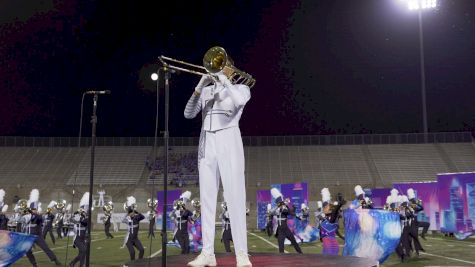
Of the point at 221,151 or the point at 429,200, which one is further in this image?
the point at 429,200

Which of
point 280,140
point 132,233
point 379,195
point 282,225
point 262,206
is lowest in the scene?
point 262,206

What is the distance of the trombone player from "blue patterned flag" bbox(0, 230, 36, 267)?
9.78 feet

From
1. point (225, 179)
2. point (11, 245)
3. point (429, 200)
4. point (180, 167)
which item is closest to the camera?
point (225, 179)

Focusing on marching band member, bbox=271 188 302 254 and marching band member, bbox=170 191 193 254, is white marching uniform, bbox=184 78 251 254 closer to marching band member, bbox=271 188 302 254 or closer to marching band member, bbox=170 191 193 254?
marching band member, bbox=271 188 302 254

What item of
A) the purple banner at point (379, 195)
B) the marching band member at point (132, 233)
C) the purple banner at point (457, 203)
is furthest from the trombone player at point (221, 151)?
the purple banner at point (379, 195)

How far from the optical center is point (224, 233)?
51.0 feet

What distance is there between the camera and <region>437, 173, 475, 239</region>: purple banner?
2011 centimetres

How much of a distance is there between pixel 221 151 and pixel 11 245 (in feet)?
12.0

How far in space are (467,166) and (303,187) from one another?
68.0 ft

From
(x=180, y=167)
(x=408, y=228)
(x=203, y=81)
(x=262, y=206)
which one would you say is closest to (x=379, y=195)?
(x=262, y=206)

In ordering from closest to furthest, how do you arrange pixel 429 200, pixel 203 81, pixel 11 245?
pixel 203 81 < pixel 11 245 < pixel 429 200

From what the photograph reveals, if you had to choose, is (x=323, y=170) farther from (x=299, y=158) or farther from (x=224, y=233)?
(x=224, y=233)

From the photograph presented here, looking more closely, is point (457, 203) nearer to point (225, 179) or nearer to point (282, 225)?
point (282, 225)

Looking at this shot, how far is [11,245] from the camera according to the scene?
6918 mm
